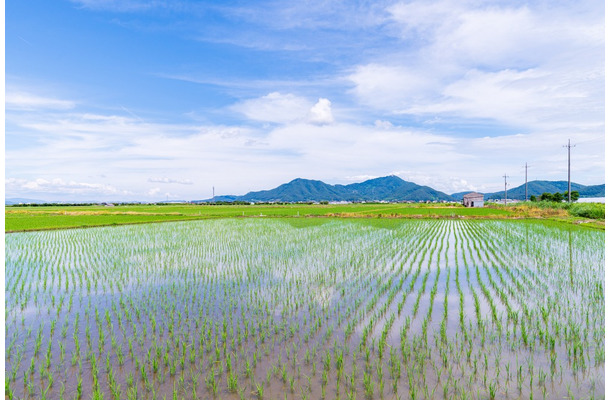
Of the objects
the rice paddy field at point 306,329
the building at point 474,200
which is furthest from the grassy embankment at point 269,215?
the building at point 474,200

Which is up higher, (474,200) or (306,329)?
(474,200)

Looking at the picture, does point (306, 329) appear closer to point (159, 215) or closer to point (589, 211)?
point (589, 211)

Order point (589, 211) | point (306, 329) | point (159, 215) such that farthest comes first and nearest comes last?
point (159, 215), point (589, 211), point (306, 329)

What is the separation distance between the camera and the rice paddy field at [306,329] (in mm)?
3371

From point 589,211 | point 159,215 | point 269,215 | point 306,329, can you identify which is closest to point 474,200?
point 589,211

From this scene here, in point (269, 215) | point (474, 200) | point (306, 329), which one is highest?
point (474, 200)

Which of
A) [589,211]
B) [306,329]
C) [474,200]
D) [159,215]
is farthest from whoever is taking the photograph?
[474,200]

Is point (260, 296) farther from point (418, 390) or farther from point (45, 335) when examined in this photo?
point (418, 390)

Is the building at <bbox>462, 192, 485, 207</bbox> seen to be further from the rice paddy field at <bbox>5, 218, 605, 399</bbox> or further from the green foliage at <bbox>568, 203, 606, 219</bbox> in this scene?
the rice paddy field at <bbox>5, 218, 605, 399</bbox>

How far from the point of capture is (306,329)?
469 cm

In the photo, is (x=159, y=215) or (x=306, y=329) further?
(x=159, y=215)

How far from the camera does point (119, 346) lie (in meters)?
4.19

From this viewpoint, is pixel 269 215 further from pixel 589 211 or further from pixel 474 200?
pixel 474 200

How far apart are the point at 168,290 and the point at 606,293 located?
25.0 feet
